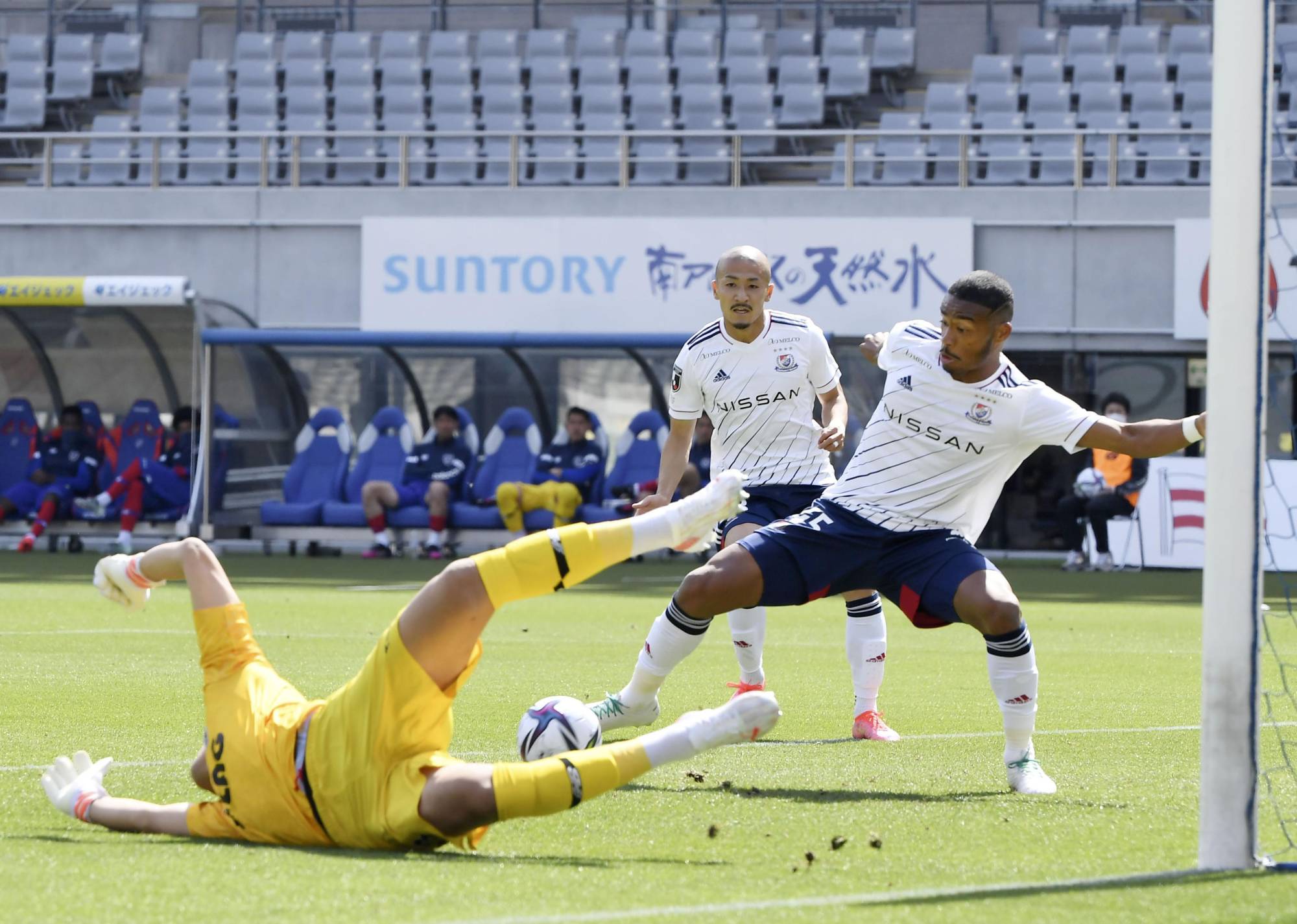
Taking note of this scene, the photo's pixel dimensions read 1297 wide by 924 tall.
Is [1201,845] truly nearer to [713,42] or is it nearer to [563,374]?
[563,374]

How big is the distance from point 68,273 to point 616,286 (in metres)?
6.52

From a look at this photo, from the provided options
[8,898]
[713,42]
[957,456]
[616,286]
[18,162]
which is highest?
[713,42]

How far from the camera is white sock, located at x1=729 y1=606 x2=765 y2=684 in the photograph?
268 inches

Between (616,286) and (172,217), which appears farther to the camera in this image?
(172,217)

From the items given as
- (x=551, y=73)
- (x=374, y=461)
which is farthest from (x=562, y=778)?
(x=551, y=73)

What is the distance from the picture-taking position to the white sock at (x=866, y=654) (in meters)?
6.49

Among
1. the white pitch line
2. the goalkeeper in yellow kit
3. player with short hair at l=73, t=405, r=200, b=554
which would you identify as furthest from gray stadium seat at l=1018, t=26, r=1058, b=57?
the white pitch line

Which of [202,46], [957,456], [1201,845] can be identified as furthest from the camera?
[202,46]

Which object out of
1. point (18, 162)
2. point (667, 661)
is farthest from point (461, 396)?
point (667, 661)

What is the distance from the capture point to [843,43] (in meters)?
24.3

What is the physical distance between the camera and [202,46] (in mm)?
27188

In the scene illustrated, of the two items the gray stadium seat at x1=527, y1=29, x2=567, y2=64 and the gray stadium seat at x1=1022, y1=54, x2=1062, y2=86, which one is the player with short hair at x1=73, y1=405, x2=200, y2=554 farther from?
the gray stadium seat at x1=1022, y1=54, x2=1062, y2=86

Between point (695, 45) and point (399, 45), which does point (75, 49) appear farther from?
point (695, 45)

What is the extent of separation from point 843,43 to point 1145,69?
4.11 meters
